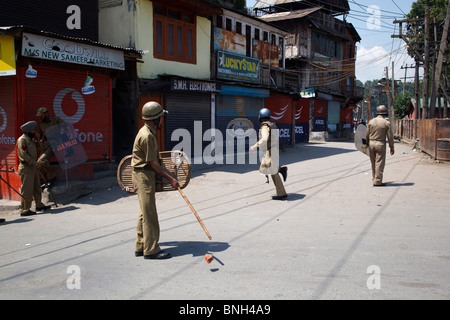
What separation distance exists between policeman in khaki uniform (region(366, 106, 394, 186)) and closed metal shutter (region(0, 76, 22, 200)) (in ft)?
29.1

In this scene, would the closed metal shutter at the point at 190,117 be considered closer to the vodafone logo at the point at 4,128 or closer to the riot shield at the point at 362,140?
the vodafone logo at the point at 4,128

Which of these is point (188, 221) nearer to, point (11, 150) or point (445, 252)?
point (445, 252)

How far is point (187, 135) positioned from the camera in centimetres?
1557

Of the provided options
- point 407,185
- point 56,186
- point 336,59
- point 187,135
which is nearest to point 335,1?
point 336,59

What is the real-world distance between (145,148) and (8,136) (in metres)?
6.51

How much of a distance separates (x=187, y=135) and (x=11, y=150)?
22.8 feet

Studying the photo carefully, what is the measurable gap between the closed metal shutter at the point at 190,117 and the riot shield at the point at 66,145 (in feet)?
14.2

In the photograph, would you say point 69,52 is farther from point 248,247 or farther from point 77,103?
point 248,247

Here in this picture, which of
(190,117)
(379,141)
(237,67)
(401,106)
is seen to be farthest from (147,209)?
(401,106)

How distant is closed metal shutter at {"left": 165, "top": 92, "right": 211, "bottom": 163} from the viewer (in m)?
14.7

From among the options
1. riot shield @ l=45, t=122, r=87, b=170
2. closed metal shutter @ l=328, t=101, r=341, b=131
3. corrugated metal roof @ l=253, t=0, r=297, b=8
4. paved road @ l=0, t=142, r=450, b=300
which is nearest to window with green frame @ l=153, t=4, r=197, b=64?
riot shield @ l=45, t=122, r=87, b=170

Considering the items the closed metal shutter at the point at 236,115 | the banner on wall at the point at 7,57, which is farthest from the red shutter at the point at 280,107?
the banner on wall at the point at 7,57

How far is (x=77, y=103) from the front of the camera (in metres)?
11.0
